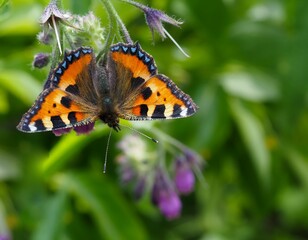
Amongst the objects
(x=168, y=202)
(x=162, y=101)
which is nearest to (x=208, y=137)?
(x=168, y=202)

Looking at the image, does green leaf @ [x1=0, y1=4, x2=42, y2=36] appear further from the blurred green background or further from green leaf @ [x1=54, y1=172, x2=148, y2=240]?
green leaf @ [x1=54, y1=172, x2=148, y2=240]

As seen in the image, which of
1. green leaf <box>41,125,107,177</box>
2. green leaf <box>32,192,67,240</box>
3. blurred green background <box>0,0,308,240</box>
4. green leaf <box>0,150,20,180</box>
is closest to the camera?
green leaf <box>41,125,107,177</box>

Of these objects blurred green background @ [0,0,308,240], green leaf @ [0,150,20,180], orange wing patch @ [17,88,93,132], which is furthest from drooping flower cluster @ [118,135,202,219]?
orange wing patch @ [17,88,93,132]

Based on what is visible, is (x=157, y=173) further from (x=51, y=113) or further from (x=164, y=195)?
(x=51, y=113)

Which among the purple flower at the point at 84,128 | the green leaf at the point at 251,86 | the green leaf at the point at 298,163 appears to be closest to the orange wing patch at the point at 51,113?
the purple flower at the point at 84,128

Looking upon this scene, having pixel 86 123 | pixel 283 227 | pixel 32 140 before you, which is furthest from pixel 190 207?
pixel 86 123

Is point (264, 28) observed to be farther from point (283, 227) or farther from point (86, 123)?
point (86, 123)
